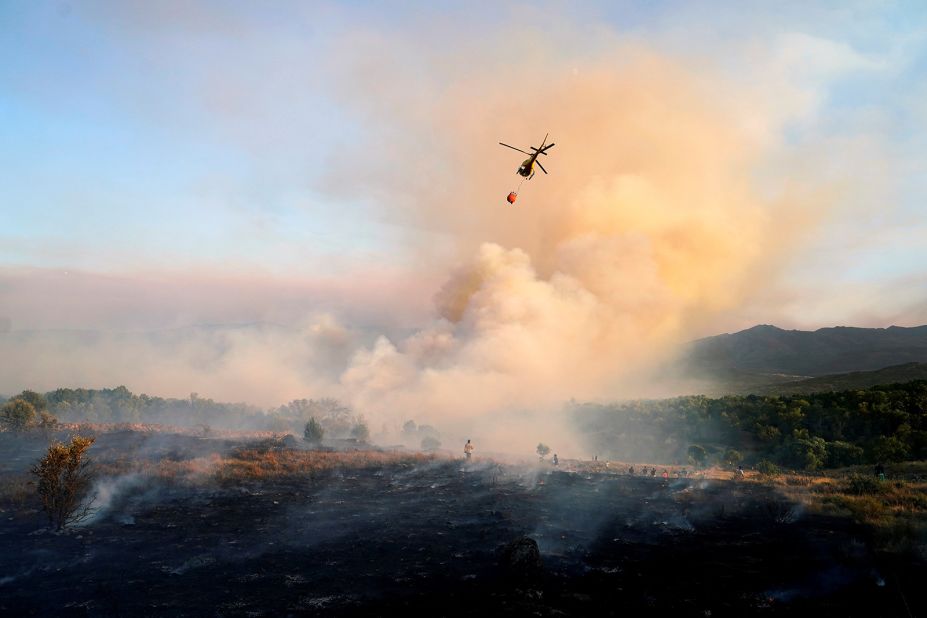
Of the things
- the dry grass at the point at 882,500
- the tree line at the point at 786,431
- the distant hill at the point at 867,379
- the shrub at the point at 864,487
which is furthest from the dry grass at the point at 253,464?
the distant hill at the point at 867,379

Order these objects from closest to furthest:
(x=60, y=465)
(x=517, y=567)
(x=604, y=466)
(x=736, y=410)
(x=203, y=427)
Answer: (x=517, y=567) → (x=60, y=465) → (x=604, y=466) → (x=203, y=427) → (x=736, y=410)

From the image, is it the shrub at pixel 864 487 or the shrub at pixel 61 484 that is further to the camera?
the shrub at pixel 864 487

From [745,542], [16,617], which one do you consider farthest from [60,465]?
[745,542]

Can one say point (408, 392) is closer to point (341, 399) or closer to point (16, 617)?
point (341, 399)

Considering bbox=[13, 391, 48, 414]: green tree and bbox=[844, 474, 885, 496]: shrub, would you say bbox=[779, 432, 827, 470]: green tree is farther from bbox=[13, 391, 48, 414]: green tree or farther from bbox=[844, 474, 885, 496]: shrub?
bbox=[13, 391, 48, 414]: green tree

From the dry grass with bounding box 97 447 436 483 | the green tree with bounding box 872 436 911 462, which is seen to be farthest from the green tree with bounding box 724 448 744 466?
the dry grass with bounding box 97 447 436 483

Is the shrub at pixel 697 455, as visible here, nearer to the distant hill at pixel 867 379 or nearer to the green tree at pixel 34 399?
the distant hill at pixel 867 379
